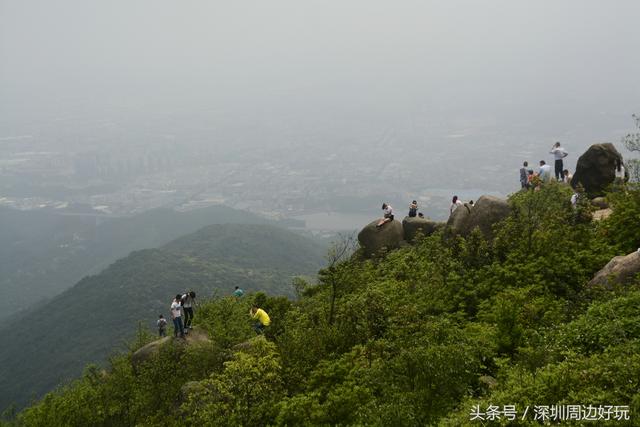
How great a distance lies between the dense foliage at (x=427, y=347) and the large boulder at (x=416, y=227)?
3.41 m

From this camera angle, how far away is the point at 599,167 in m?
38.9

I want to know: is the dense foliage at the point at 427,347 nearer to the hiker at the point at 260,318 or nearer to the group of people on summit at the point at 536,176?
the hiker at the point at 260,318

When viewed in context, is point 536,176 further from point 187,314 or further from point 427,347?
point 187,314

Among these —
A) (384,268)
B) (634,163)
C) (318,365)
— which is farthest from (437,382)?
(634,163)

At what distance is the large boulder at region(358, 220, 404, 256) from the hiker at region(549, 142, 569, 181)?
14.6m

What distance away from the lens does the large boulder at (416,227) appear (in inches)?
1676

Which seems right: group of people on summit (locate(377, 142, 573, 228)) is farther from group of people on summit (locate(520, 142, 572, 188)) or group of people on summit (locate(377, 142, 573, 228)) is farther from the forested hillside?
the forested hillside

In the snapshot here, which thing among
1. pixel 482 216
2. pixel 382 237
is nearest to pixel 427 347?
pixel 482 216

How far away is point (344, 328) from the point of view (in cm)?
2727

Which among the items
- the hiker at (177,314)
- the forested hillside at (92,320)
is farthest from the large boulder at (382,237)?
the forested hillside at (92,320)

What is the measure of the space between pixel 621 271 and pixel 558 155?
845 inches

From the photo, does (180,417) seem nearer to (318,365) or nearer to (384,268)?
(318,365)

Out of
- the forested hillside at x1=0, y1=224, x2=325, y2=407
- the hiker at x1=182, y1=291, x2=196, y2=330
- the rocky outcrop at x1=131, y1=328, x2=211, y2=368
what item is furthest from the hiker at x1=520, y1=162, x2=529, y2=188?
the forested hillside at x1=0, y1=224, x2=325, y2=407

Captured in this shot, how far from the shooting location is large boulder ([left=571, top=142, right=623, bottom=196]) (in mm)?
38781
